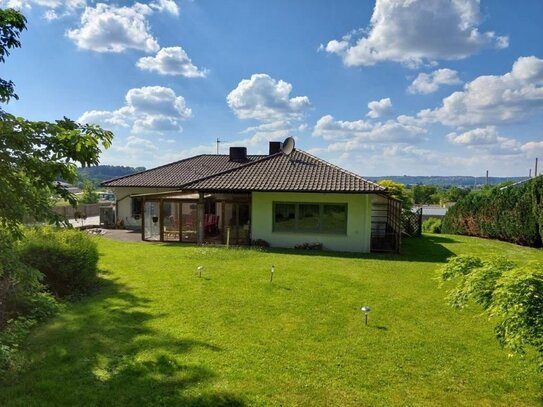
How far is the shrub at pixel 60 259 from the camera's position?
10250 mm

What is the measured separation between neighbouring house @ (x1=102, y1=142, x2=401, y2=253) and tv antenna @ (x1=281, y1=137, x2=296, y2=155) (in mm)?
493

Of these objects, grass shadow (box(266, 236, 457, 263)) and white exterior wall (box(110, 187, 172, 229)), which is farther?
white exterior wall (box(110, 187, 172, 229))

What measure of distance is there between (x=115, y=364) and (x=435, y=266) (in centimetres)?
1324

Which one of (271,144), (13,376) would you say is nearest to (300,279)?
(13,376)

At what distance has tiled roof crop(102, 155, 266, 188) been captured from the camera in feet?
94.6

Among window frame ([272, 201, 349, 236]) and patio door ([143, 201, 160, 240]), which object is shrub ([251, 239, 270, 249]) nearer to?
window frame ([272, 201, 349, 236])

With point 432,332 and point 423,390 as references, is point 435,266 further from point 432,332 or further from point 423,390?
point 423,390

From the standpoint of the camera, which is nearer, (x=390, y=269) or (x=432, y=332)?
(x=432, y=332)

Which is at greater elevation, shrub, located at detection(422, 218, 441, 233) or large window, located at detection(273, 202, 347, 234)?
large window, located at detection(273, 202, 347, 234)

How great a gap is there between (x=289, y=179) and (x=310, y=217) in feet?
7.45

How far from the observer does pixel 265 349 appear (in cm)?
723

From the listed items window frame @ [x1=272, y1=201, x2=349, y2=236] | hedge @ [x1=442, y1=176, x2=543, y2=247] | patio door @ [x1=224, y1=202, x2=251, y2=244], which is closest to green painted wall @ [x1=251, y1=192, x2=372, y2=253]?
Result: window frame @ [x1=272, y1=201, x2=349, y2=236]

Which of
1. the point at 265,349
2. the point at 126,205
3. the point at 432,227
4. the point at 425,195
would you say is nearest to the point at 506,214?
the point at 432,227

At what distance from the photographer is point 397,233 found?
64.8ft
